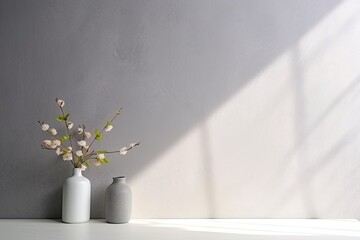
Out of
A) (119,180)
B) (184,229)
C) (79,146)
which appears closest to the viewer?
(184,229)

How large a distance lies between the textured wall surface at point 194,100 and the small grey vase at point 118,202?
125mm

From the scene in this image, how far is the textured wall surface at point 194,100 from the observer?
5.84 feet

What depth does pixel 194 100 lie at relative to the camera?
1813 mm

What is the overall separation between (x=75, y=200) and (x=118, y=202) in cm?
21

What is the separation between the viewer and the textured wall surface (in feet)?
5.84

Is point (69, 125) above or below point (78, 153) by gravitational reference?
above

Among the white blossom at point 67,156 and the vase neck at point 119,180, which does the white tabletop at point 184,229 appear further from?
the white blossom at point 67,156

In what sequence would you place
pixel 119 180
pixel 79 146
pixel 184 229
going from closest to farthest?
pixel 184 229
pixel 119 180
pixel 79 146

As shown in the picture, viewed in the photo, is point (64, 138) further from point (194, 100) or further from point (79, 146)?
point (194, 100)

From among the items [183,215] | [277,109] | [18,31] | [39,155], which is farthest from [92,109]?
[277,109]

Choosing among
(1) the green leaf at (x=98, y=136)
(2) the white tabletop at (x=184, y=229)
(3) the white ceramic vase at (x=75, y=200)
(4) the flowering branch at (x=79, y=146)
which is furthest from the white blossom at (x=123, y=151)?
(2) the white tabletop at (x=184, y=229)

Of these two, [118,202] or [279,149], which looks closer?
[118,202]

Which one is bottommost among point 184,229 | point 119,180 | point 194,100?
point 184,229

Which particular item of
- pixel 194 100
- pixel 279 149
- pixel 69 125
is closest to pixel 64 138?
pixel 69 125
